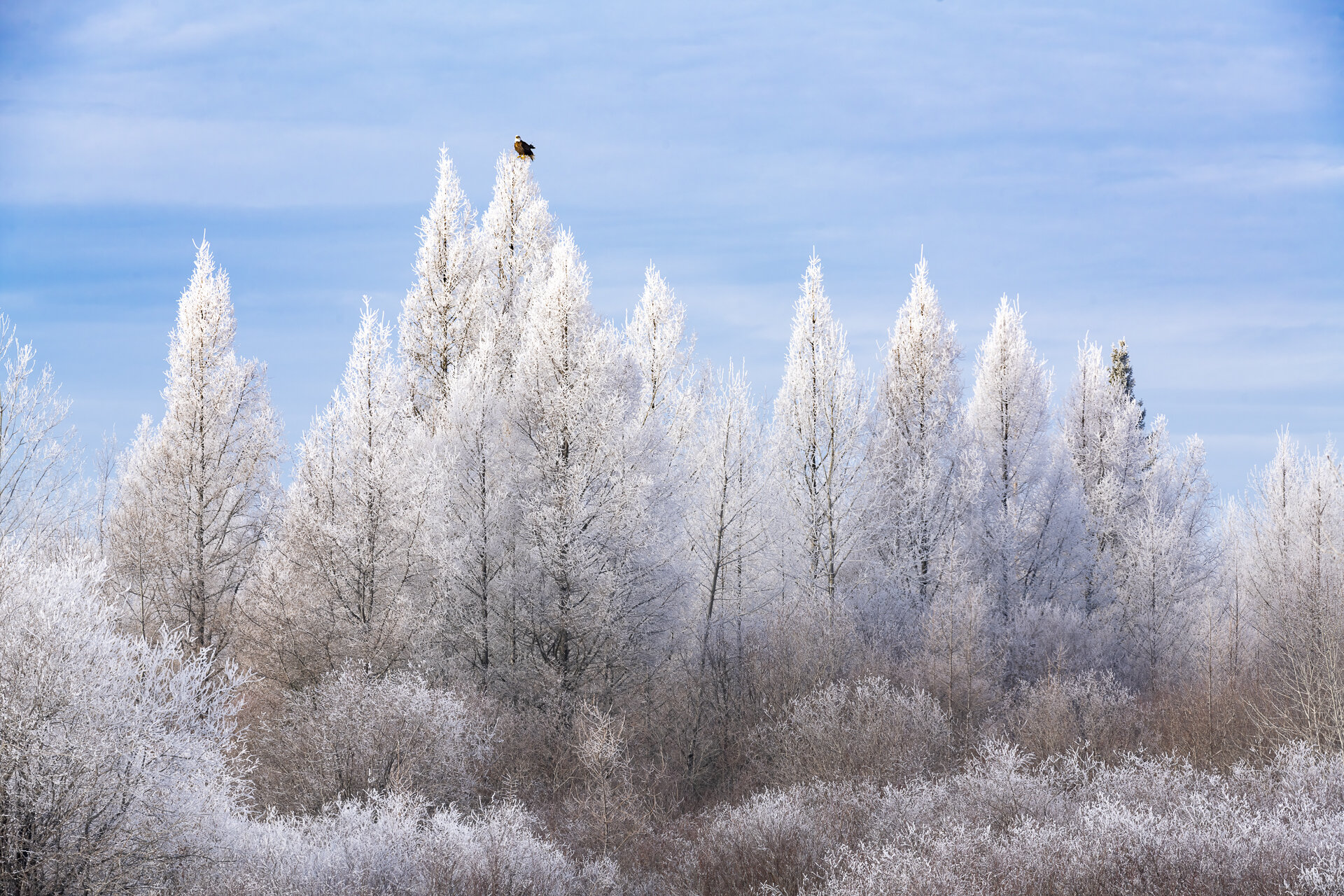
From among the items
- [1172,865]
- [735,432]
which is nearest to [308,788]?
[1172,865]

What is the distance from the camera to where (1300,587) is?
24.5 metres

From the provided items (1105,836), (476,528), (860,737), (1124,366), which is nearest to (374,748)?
(476,528)

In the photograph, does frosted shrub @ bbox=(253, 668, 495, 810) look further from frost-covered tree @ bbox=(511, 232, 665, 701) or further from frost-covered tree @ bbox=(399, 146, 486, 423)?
frost-covered tree @ bbox=(399, 146, 486, 423)

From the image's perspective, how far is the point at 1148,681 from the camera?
28.0m

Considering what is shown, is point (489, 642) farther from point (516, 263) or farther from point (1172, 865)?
point (1172, 865)

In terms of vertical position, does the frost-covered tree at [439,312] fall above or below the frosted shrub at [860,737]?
above

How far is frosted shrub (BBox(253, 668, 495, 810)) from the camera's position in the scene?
15.5 metres

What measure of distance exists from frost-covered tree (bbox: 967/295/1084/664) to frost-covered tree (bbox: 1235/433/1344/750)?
5.68 metres

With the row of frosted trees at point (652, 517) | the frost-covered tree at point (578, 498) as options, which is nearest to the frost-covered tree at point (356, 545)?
the row of frosted trees at point (652, 517)

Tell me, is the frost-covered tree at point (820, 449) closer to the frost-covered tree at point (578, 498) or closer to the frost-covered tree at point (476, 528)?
the frost-covered tree at point (578, 498)

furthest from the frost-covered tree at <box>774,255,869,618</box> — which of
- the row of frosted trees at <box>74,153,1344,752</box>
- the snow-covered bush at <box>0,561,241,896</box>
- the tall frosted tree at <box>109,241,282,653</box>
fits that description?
the snow-covered bush at <box>0,561,241,896</box>

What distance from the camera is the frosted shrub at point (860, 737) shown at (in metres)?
17.0

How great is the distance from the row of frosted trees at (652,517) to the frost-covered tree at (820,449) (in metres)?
0.08

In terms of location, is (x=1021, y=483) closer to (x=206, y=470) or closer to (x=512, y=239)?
(x=512, y=239)
